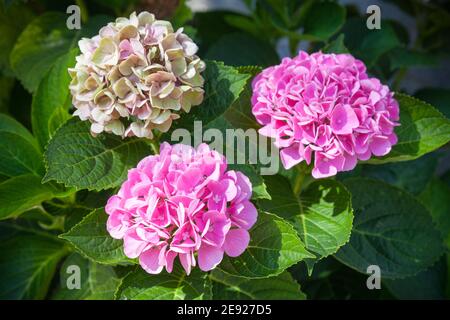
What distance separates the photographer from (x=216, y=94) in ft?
3.21

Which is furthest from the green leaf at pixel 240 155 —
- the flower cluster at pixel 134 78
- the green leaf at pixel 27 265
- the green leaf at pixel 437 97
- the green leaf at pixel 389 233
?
the green leaf at pixel 437 97

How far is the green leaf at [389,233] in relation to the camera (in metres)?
1.08

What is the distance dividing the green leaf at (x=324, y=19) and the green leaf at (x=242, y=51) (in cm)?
11

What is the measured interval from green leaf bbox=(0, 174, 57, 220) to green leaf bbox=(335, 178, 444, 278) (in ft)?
1.59

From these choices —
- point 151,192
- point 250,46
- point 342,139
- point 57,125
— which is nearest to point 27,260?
point 57,125

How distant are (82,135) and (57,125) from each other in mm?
118

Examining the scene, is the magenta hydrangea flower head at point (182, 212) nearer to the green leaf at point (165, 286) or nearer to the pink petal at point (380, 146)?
the green leaf at point (165, 286)

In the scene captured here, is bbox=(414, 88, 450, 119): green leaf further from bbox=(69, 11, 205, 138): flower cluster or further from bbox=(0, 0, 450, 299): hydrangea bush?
bbox=(69, 11, 205, 138): flower cluster

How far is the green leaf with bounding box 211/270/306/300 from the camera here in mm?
1055

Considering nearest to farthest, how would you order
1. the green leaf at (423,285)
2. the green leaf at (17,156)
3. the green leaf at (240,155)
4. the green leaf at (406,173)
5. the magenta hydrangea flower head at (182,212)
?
the magenta hydrangea flower head at (182,212) < the green leaf at (240,155) < the green leaf at (17,156) < the green leaf at (423,285) < the green leaf at (406,173)

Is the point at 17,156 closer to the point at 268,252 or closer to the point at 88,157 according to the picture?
the point at 88,157

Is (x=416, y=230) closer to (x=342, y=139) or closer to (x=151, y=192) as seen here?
(x=342, y=139)

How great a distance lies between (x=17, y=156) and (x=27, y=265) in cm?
22

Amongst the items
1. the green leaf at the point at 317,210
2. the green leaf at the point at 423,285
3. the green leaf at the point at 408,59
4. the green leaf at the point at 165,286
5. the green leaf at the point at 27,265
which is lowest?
the green leaf at the point at 423,285
